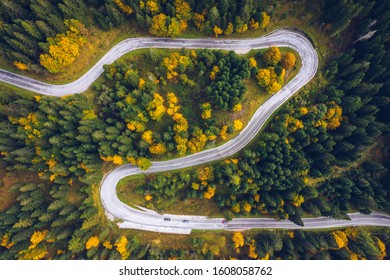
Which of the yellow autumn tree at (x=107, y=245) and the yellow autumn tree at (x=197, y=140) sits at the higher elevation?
the yellow autumn tree at (x=197, y=140)

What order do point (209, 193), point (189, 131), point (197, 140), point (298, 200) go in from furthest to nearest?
point (209, 193) → point (298, 200) → point (189, 131) → point (197, 140)

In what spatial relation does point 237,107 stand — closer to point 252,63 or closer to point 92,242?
→ point 252,63

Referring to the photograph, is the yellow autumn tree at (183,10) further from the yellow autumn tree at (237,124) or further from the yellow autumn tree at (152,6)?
the yellow autumn tree at (237,124)

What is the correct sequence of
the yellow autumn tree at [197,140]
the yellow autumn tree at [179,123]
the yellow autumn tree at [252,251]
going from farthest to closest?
the yellow autumn tree at [252,251]
the yellow autumn tree at [197,140]
the yellow autumn tree at [179,123]

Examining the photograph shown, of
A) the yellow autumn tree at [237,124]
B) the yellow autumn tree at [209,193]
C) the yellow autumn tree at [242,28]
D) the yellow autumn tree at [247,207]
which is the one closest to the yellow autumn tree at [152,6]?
the yellow autumn tree at [242,28]

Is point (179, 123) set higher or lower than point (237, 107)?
lower

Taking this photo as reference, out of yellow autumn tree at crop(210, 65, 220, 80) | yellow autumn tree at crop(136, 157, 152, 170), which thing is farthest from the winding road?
yellow autumn tree at crop(210, 65, 220, 80)

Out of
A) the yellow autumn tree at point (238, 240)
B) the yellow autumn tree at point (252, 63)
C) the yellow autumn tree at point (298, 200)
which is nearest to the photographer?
the yellow autumn tree at point (252, 63)

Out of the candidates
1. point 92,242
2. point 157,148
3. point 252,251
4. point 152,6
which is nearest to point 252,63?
point 152,6
